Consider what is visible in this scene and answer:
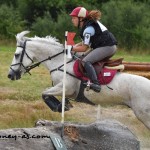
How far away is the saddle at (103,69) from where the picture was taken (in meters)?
10.6

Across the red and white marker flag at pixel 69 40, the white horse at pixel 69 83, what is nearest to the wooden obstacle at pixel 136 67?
the white horse at pixel 69 83

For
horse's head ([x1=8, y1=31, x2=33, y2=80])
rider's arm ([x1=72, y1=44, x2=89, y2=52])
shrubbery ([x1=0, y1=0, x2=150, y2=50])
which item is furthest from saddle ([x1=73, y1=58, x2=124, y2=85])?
shrubbery ([x1=0, y1=0, x2=150, y2=50])

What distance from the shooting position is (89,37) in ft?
34.3

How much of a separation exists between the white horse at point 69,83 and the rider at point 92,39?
33cm

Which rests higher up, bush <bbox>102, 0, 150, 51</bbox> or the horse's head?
the horse's head

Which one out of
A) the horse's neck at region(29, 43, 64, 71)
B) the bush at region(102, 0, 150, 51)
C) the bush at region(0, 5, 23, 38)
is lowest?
the bush at region(0, 5, 23, 38)

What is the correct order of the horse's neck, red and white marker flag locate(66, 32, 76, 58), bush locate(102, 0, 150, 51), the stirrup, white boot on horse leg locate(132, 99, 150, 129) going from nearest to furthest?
red and white marker flag locate(66, 32, 76, 58), the stirrup, white boot on horse leg locate(132, 99, 150, 129), the horse's neck, bush locate(102, 0, 150, 51)

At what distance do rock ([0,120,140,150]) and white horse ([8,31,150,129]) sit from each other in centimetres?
100

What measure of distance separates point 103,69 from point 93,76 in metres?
0.33

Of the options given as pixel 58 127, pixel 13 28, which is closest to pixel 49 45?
pixel 58 127

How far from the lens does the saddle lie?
1064 centimetres

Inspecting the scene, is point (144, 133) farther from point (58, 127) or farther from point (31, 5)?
point (31, 5)

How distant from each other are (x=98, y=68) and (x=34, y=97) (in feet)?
15.6

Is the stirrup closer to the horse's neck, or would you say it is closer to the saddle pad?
the saddle pad
